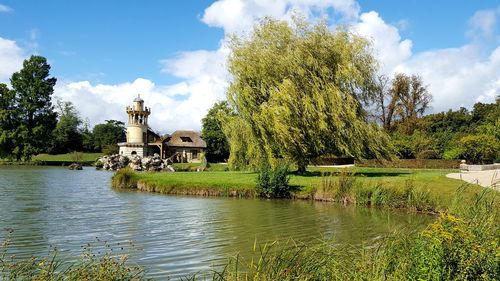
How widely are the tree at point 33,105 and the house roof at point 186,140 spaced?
17264mm

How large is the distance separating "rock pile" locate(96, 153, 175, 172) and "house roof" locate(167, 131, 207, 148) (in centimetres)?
1248

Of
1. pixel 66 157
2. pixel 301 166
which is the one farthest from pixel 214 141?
pixel 301 166

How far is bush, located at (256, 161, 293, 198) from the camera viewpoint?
23.3 m

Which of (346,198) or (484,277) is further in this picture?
(346,198)

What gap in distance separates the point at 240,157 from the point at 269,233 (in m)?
16.6

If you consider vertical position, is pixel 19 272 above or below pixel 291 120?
below

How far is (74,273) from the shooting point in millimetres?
5996

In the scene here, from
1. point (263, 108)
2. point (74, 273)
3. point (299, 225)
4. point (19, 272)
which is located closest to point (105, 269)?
point (74, 273)

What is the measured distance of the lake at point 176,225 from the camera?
1099 centimetres

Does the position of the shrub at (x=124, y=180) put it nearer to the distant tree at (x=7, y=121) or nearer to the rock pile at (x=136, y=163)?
the rock pile at (x=136, y=163)

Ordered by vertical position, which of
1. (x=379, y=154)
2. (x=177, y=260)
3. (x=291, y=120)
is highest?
(x=291, y=120)

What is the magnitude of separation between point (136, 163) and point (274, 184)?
1408 inches

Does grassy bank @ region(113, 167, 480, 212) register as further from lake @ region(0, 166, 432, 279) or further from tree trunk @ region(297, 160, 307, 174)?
tree trunk @ region(297, 160, 307, 174)

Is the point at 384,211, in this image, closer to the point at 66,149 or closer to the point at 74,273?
the point at 74,273
